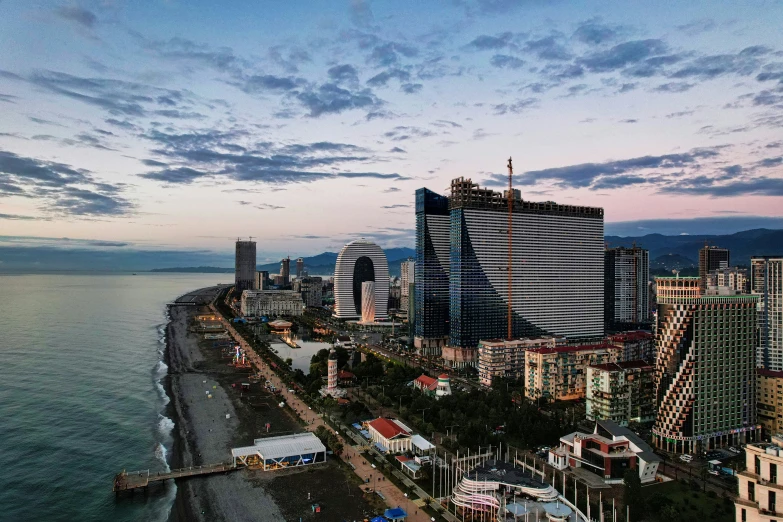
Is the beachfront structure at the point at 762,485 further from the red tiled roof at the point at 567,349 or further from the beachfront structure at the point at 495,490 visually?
the red tiled roof at the point at 567,349

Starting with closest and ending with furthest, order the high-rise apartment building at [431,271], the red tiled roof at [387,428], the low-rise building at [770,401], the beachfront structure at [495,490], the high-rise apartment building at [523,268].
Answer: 1. the beachfront structure at [495,490]
2. the red tiled roof at [387,428]
3. the low-rise building at [770,401]
4. the high-rise apartment building at [523,268]
5. the high-rise apartment building at [431,271]

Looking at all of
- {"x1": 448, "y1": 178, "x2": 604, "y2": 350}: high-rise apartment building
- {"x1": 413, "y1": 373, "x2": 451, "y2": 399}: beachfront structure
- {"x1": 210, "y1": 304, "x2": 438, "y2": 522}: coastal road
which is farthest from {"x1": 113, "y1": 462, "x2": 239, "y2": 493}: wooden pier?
{"x1": 448, "y1": 178, "x2": 604, "y2": 350}: high-rise apartment building

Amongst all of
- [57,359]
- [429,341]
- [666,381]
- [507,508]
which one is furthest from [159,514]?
[429,341]

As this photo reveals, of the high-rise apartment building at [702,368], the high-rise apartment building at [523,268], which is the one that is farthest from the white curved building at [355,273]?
the high-rise apartment building at [702,368]

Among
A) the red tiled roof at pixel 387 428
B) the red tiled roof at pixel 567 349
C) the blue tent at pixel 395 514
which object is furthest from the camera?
the red tiled roof at pixel 567 349

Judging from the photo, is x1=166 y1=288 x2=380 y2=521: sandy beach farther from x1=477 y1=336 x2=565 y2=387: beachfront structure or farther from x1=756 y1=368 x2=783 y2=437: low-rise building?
x1=756 y1=368 x2=783 y2=437: low-rise building

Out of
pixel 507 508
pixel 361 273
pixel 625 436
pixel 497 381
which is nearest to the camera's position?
pixel 507 508

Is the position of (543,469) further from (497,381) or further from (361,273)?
(361,273)
